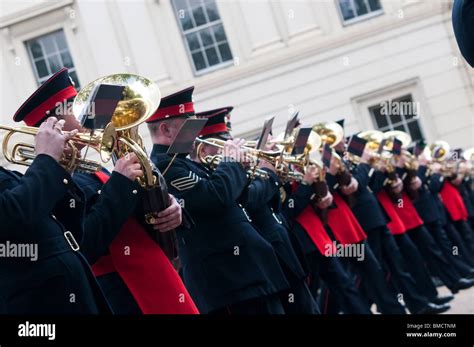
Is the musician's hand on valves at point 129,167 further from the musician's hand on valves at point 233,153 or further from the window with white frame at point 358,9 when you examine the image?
the window with white frame at point 358,9

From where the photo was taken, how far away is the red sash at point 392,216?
11352mm

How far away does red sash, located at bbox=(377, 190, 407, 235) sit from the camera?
11.4 m

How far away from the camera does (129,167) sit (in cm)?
485

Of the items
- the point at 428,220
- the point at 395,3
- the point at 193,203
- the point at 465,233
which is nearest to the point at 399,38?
the point at 395,3

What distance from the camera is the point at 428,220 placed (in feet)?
42.9

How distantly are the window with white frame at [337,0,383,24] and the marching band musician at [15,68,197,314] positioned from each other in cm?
1549

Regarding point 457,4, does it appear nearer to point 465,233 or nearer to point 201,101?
point 465,233

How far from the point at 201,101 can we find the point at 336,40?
2792mm

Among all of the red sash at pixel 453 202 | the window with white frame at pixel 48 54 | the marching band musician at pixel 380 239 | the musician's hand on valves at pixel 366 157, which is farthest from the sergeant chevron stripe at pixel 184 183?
the window with white frame at pixel 48 54

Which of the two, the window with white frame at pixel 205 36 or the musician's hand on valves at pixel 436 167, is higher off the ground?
the window with white frame at pixel 205 36

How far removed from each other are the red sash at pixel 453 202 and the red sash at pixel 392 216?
3.67 m

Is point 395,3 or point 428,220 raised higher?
point 395,3

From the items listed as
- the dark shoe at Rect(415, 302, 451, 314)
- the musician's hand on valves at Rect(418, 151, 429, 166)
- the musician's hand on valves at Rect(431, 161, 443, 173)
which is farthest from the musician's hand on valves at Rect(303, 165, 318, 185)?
the musician's hand on valves at Rect(431, 161, 443, 173)

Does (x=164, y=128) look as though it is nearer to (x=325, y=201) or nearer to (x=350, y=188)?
(x=325, y=201)
